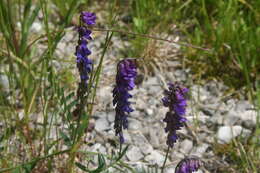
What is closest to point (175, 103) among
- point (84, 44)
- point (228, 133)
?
point (84, 44)

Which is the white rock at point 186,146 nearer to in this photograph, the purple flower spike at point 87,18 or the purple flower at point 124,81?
the purple flower at point 124,81

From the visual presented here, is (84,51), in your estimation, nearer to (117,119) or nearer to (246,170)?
(117,119)

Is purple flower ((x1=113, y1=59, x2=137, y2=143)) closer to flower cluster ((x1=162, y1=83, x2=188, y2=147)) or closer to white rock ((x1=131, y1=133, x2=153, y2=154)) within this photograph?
flower cluster ((x1=162, y1=83, x2=188, y2=147))

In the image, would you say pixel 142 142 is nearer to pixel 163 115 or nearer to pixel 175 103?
pixel 163 115

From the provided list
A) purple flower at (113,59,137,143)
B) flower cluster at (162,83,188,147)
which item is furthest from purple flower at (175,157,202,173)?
purple flower at (113,59,137,143)

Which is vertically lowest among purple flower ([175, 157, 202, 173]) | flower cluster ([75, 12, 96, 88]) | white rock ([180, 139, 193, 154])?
white rock ([180, 139, 193, 154])

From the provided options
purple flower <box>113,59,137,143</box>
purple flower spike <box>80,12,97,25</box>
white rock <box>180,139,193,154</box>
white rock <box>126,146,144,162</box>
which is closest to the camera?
purple flower <box>113,59,137,143</box>
